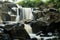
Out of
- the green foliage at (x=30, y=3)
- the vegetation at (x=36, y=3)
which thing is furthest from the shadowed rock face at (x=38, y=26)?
the green foliage at (x=30, y=3)

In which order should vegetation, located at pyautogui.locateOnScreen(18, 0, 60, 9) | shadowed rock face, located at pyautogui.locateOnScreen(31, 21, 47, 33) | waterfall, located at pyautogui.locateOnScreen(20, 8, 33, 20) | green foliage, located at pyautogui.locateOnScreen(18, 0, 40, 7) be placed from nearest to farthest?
shadowed rock face, located at pyautogui.locateOnScreen(31, 21, 47, 33) < waterfall, located at pyautogui.locateOnScreen(20, 8, 33, 20) < vegetation, located at pyautogui.locateOnScreen(18, 0, 60, 9) < green foliage, located at pyautogui.locateOnScreen(18, 0, 40, 7)

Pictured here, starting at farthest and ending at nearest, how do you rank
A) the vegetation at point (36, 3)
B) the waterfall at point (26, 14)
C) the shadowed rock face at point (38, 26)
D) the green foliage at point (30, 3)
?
1. the green foliage at point (30, 3)
2. the vegetation at point (36, 3)
3. the waterfall at point (26, 14)
4. the shadowed rock face at point (38, 26)

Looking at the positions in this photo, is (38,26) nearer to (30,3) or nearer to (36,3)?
(36,3)

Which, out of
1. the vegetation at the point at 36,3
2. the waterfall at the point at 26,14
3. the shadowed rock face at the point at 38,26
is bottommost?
the shadowed rock face at the point at 38,26

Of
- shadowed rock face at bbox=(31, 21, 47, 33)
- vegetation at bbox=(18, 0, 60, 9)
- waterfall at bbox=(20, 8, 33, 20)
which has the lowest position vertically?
shadowed rock face at bbox=(31, 21, 47, 33)

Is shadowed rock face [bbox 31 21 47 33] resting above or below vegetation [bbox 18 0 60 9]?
below

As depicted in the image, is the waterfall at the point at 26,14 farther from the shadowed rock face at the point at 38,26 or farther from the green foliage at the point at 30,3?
the shadowed rock face at the point at 38,26

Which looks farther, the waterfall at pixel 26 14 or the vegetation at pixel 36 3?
the vegetation at pixel 36 3

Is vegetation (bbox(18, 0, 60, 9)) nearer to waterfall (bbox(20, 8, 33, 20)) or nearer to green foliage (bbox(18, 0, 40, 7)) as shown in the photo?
green foliage (bbox(18, 0, 40, 7))

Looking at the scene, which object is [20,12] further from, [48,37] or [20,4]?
[48,37]

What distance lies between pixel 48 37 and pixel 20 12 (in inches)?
307

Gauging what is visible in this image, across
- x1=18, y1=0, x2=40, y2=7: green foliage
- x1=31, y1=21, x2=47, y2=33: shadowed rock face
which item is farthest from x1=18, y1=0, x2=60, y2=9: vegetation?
x1=31, y1=21, x2=47, y2=33: shadowed rock face

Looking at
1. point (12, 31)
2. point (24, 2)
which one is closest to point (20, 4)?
point (24, 2)

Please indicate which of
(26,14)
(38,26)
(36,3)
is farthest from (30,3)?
(38,26)
